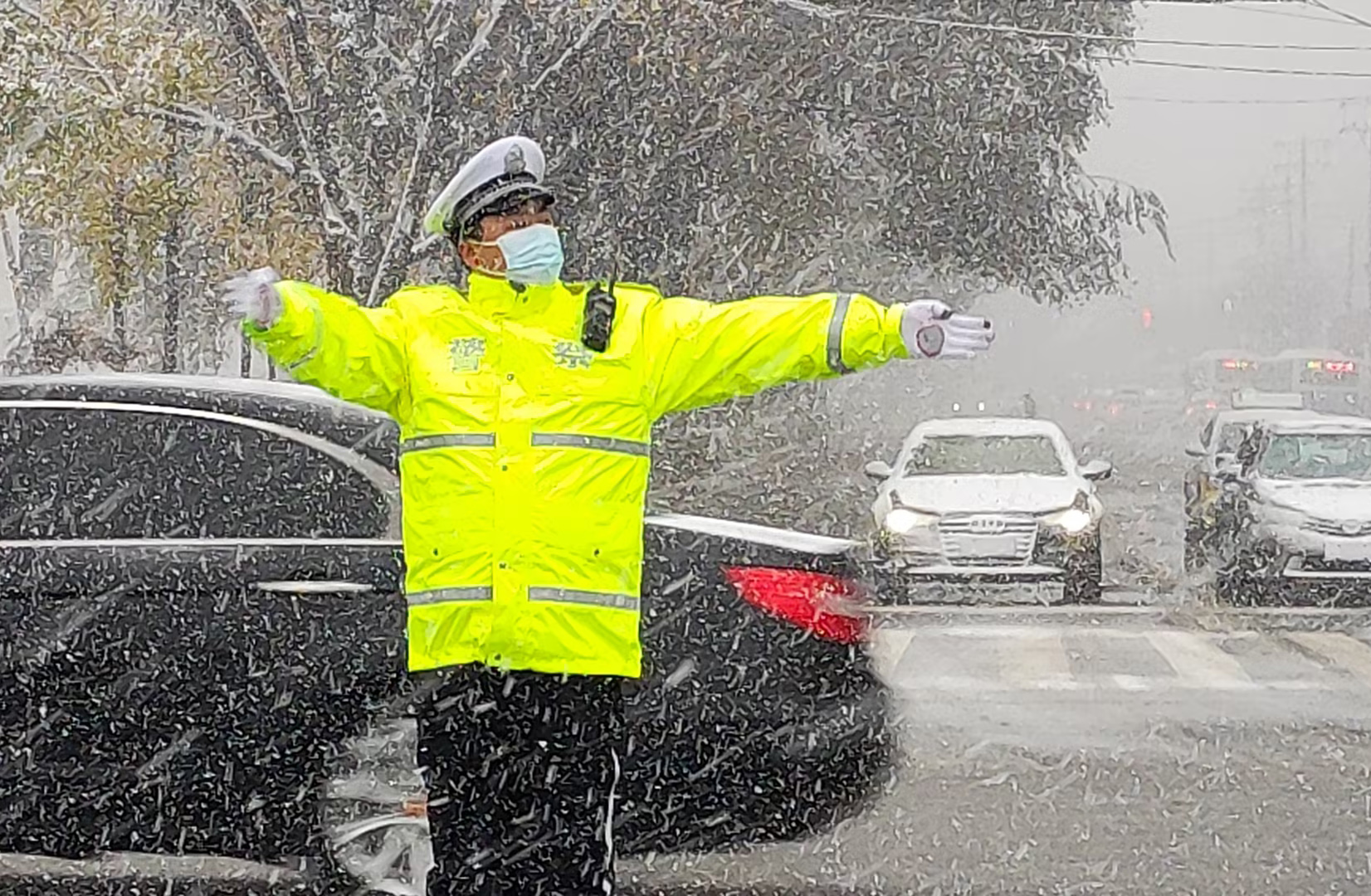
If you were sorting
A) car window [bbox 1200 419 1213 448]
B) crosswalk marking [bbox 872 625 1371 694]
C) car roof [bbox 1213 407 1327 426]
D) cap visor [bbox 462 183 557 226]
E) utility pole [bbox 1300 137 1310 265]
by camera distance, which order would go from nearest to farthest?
cap visor [bbox 462 183 557 226] → crosswalk marking [bbox 872 625 1371 694] → car roof [bbox 1213 407 1327 426] → car window [bbox 1200 419 1213 448] → utility pole [bbox 1300 137 1310 265]

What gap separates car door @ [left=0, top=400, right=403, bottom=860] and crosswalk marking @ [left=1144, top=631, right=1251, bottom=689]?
266 inches

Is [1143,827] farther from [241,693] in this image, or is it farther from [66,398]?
[66,398]

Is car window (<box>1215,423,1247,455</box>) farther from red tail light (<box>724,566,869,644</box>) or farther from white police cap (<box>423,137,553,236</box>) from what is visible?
white police cap (<box>423,137,553,236</box>)

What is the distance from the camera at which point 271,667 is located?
17.7 ft

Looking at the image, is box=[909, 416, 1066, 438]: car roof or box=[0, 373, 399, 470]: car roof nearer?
box=[0, 373, 399, 470]: car roof

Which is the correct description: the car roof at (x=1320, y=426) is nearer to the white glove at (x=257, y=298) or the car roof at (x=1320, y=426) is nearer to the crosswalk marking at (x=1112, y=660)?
the crosswalk marking at (x=1112, y=660)

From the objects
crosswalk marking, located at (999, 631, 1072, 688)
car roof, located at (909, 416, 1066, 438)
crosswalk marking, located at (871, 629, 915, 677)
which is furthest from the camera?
car roof, located at (909, 416, 1066, 438)

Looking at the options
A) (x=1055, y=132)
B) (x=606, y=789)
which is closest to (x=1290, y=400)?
(x=1055, y=132)

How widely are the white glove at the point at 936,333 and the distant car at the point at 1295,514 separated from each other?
→ 1191 centimetres

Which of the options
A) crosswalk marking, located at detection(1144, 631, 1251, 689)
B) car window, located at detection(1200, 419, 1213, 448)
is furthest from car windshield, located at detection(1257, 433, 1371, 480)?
crosswalk marking, located at detection(1144, 631, 1251, 689)

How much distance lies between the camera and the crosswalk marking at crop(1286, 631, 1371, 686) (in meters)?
12.1

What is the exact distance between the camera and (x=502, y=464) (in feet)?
13.0

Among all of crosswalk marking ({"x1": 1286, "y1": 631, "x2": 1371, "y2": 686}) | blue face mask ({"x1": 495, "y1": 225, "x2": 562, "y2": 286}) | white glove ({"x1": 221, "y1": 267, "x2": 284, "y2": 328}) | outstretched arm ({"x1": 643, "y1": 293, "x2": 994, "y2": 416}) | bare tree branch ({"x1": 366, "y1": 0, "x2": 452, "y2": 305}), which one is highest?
bare tree branch ({"x1": 366, "y1": 0, "x2": 452, "y2": 305})

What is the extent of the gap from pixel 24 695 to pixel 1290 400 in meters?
45.3
